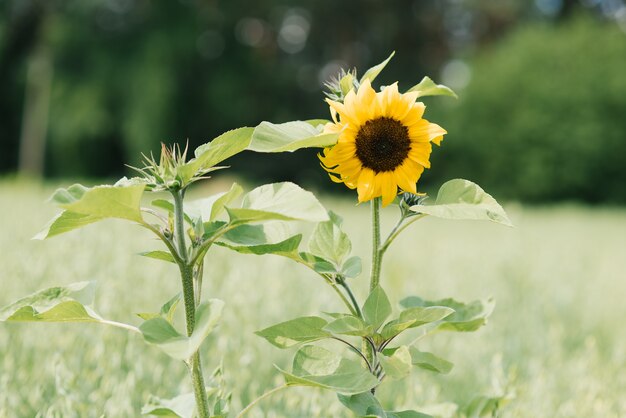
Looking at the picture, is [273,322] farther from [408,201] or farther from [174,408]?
[408,201]

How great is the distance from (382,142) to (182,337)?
0.43 meters

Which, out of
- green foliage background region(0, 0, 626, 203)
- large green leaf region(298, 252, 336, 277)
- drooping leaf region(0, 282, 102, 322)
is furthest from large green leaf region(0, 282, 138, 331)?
green foliage background region(0, 0, 626, 203)

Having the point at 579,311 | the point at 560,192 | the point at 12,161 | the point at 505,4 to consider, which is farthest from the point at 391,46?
the point at 579,311

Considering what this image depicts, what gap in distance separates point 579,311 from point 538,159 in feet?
39.5

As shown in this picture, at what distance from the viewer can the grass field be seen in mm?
1658

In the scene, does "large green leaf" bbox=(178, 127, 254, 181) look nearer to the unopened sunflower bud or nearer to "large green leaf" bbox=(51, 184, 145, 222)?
"large green leaf" bbox=(51, 184, 145, 222)

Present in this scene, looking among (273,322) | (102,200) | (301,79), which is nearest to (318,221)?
(102,200)

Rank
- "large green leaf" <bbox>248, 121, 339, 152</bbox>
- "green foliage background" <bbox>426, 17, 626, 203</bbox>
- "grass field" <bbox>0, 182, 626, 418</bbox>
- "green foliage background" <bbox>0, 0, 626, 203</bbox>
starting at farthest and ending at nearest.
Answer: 1. "green foliage background" <bbox>0, 0, 626, 203</bbox>
2. "green foliage background" <bbox>426, 17, 626, 203</bbox>
3. "grass field" <bbox>0, 182, 626, 418</bbox>
4. "large green leaf" <bbox>248, 121, 339, 152</bbox>

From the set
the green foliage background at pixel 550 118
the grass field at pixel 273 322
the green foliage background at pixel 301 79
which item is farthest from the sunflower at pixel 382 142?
the green foliage background at pixel 550 118

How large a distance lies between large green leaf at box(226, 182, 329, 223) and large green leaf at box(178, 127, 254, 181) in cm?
7

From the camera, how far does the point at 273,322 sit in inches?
94.1

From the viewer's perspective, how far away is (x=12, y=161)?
64.8 ft

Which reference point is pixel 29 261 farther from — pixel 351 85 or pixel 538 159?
pixel 538 159

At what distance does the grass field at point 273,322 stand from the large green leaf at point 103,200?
38cm
